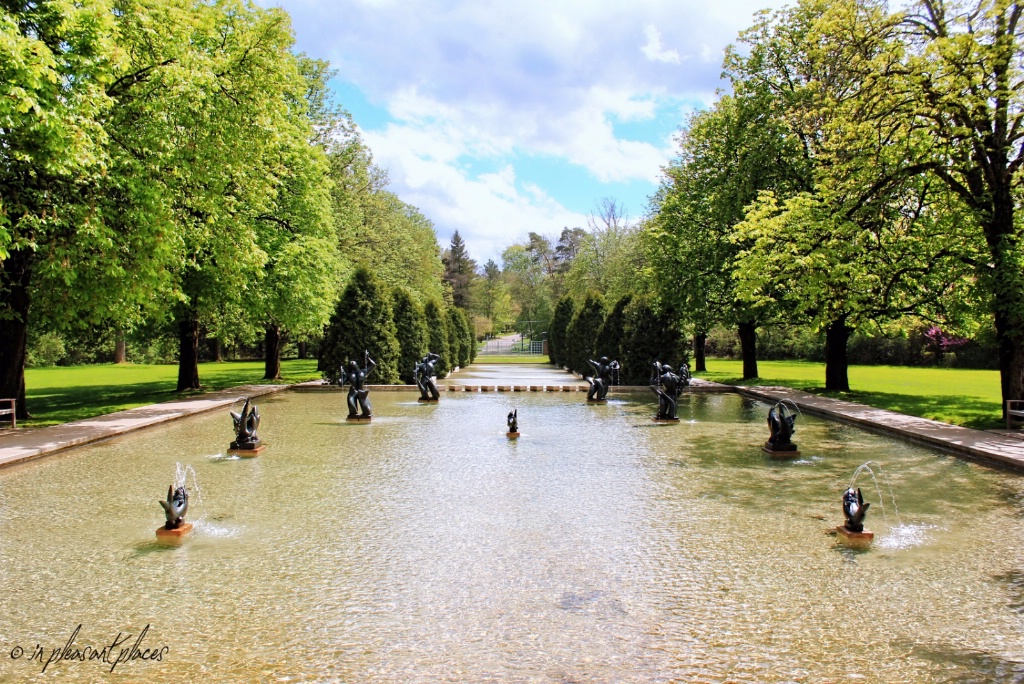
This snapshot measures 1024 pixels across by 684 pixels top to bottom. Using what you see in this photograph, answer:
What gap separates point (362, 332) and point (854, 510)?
24.9 metres

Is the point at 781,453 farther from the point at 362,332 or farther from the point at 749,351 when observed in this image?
the point at 749,351

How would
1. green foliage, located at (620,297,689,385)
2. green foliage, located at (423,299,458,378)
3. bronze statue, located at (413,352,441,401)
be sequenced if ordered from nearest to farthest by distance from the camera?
bronze statue, located at (413,352,441,401), green foliage, located at (620,297,689,385), green foliage, located at (423,299,458,378)

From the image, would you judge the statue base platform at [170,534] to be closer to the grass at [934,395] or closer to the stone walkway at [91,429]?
the stone walkway at [91,429]

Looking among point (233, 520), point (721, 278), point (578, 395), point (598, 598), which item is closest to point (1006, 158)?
point (721, 278)

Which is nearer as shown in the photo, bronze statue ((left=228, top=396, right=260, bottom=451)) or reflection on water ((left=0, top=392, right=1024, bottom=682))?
reflection on water ((left=0, top=392, right=1024, bottom=682))

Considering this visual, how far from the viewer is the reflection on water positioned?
5.02 m

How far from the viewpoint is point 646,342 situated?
30.5 metres

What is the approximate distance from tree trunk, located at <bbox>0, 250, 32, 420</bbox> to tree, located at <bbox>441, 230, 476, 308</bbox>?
81.5 metres

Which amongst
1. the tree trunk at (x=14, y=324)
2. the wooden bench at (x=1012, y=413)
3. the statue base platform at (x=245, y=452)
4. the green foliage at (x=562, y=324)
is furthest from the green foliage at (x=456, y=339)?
the wooden bench at (x=1012, y=413)

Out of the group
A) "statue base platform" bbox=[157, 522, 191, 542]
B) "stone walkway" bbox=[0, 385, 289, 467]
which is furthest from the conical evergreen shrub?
"statue base platform" bbox=[157, 522, 191, 542]

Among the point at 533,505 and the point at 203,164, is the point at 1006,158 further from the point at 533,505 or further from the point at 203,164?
the point at 203,164

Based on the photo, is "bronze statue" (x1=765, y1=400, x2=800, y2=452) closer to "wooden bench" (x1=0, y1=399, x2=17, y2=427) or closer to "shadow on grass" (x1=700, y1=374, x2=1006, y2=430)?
"shadow on grass" (x1=700, y1=374, x2=1006, y2=430)

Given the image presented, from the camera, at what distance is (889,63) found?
18.1 m

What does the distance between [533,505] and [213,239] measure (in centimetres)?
1486
